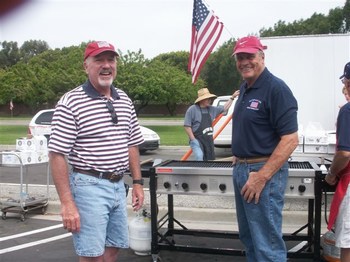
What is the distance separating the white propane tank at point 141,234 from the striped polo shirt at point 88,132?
1.86 metres

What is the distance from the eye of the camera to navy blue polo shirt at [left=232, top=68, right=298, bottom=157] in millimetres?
3018

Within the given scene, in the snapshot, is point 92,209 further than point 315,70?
No

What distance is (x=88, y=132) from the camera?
292cm

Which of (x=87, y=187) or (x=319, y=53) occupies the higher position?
(x=319, y=53)

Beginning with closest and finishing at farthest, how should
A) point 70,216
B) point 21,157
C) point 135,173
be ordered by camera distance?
point 70,216 < point 135,173 < point 21,157

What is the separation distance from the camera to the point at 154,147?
1539 centimetres

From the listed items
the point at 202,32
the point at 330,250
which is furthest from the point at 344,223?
the point at 202,32

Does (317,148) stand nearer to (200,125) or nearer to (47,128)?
(200,125)

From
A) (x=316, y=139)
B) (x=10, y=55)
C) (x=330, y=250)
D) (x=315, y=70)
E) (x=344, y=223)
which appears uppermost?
(x=10, y=55)

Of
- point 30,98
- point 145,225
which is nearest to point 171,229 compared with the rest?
point 145,225

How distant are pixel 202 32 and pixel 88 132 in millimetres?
4847

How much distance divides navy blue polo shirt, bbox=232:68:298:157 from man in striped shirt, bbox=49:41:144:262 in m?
0.84

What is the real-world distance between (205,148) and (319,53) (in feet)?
9.08

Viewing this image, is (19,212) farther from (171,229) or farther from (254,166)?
(254,166)
